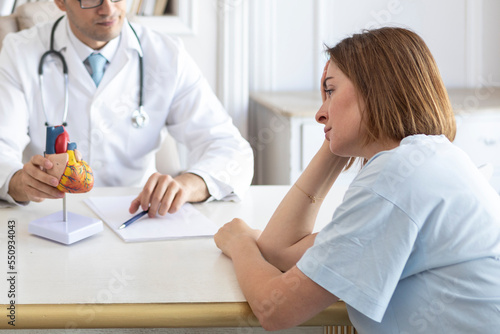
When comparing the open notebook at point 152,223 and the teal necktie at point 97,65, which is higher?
the teal necktie at point 97,65

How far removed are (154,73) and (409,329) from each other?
1352mm

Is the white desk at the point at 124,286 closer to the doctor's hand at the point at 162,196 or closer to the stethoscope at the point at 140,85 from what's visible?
the doctor's hand at the point at 162,196

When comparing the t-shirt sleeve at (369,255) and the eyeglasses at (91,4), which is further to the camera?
the eyeglasses at (91,4)

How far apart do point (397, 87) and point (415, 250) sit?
9.8 inches

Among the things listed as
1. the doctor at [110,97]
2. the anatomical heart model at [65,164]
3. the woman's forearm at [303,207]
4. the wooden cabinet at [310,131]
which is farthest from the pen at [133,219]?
the wooden cabinet at [310,131]

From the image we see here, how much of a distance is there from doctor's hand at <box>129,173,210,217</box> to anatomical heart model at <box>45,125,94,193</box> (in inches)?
7.2

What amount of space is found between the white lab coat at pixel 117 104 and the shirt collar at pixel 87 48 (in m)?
0.02

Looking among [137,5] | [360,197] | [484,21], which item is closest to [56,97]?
[137,5]

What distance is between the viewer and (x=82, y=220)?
1.26m

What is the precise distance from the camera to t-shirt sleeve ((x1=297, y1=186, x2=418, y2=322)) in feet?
Answer: 2.72

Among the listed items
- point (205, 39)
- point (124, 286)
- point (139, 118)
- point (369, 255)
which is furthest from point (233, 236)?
point (205, 39)

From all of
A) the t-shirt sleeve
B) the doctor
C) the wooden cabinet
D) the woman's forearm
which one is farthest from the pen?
the wooden cabinet

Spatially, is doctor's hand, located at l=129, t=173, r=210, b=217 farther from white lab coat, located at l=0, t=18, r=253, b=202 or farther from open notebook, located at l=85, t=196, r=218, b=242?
white lab coat, located at l=0, t=18, r=253, b=202

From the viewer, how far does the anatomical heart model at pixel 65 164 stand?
1.19m
